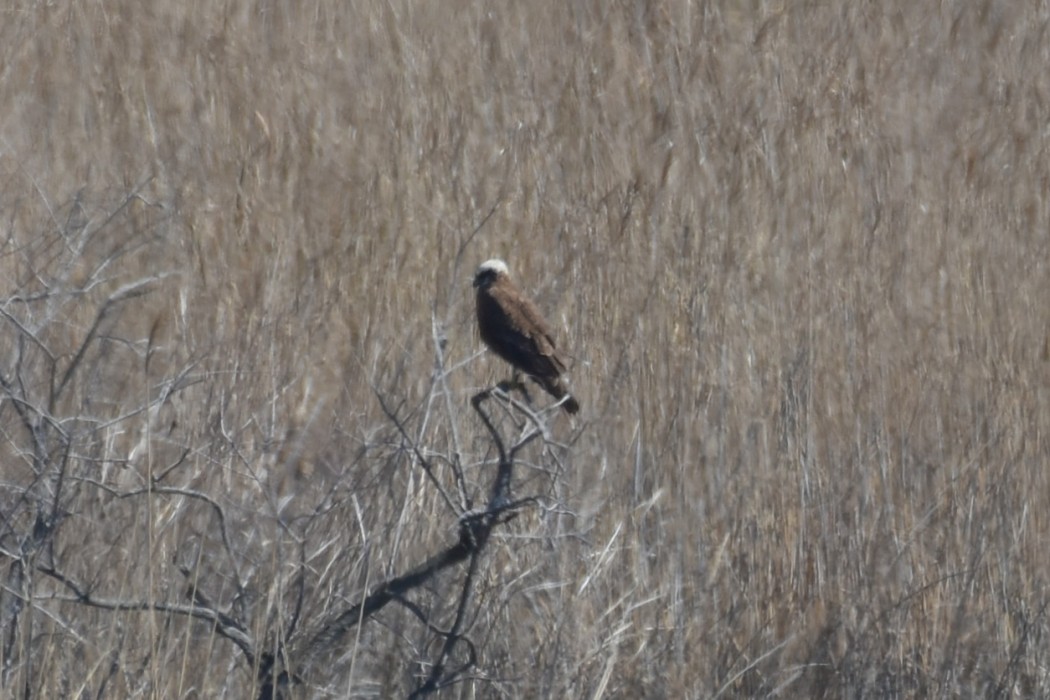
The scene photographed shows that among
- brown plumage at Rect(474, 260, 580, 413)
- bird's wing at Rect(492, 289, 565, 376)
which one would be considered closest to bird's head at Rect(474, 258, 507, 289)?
brown plumage at Rect(474, 260, 580, 413)

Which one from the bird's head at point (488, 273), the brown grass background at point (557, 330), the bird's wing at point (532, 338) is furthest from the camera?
the bird's head at point (488, 273)

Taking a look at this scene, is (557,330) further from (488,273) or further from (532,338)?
(532,338)

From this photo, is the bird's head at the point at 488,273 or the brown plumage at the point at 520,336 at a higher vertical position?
the bird's head at the point at 488,273

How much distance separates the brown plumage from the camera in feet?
10.5

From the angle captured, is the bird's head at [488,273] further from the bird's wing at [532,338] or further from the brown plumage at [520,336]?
the bird's wing at [532,338]

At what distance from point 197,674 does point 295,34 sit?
9.59ft

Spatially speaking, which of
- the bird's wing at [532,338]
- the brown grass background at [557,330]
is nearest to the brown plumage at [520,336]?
the bird's wing at [532,338]

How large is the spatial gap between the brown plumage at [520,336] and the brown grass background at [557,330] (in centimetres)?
21

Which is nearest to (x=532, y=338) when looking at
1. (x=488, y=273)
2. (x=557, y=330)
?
(x=488, y=273)

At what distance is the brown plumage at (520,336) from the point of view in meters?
3.20

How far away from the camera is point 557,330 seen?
3.71 meters

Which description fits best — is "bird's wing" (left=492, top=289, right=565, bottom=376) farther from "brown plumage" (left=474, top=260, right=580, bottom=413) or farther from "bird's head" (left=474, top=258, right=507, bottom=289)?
"bird's head" (left=474, top=258, right=507, bottom=289)

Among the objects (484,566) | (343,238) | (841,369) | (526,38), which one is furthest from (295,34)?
(484,566)

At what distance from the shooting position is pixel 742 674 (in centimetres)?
295
